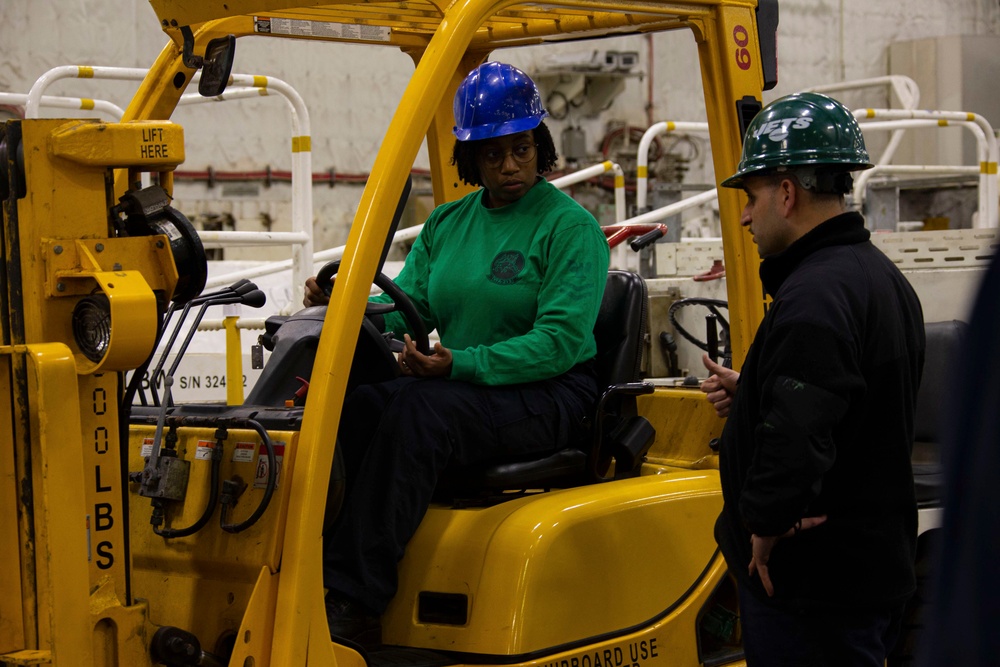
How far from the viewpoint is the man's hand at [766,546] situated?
2535 mm

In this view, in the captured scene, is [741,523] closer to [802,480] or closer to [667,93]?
[802,480]

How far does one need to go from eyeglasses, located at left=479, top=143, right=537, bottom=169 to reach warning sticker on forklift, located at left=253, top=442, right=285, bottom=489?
1109 millimetres

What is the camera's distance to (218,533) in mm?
3006

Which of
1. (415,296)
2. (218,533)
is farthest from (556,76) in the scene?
(218,533)

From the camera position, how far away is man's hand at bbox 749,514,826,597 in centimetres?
254

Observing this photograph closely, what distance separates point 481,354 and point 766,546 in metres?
1.02

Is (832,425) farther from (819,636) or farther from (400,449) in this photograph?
(400,449)

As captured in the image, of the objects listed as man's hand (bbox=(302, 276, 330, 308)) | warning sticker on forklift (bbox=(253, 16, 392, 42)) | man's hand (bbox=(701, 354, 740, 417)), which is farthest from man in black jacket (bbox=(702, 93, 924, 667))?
warning sticker on forklift (bbox=(253, 16, 392, 42))

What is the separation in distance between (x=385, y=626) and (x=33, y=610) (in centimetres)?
93

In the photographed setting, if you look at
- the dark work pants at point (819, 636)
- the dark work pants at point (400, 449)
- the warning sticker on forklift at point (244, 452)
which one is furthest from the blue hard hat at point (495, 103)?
the dark work pants at point (819, 636)

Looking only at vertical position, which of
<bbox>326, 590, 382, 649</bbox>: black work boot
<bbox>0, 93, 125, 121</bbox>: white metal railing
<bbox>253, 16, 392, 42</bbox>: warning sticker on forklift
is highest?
<bbox>0, 93, 125, 121</bbox>: white metal railing

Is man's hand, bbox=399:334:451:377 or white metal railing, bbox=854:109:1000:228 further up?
white metal railing, bbox=854:109:1000:228

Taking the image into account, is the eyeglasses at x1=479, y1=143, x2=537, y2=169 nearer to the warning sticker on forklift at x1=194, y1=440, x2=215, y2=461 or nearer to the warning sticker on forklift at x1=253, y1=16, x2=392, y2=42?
the warning sticker on forklift at x1=253, y1=16, x2=392, y2=42

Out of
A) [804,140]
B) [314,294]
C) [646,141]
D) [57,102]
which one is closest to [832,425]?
[804,140]
